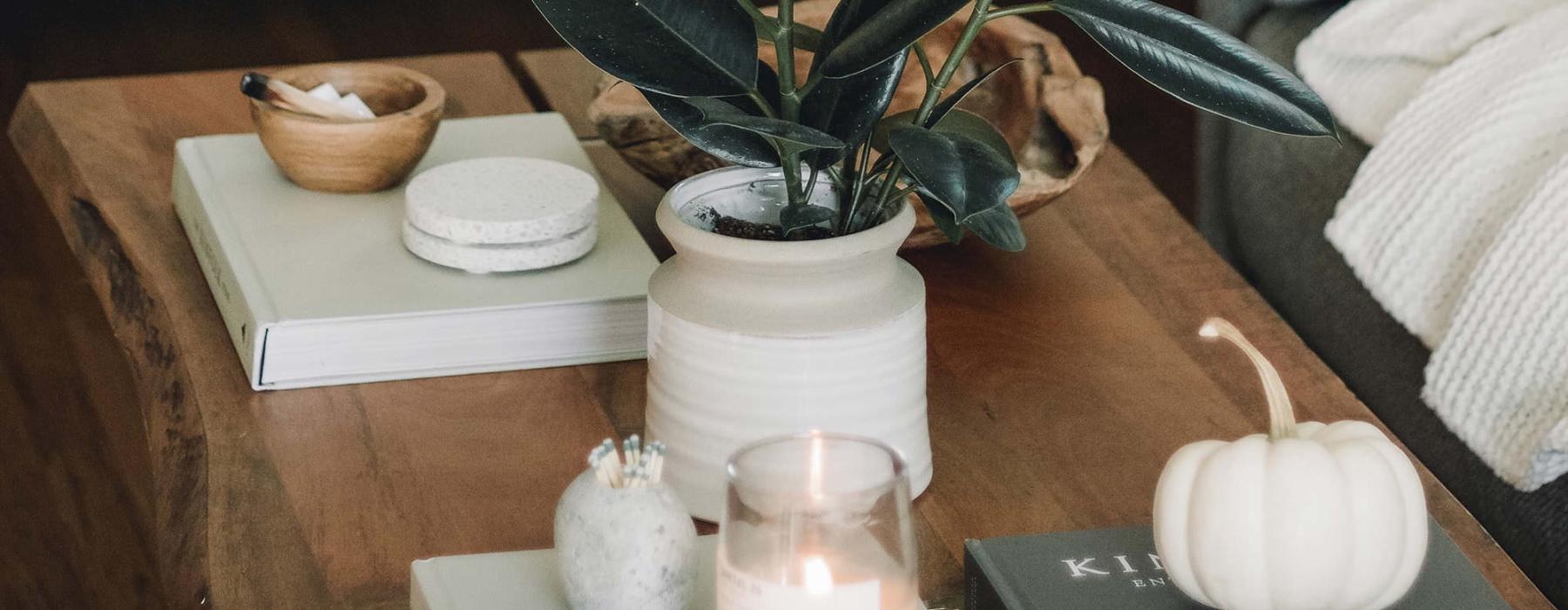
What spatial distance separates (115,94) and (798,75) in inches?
19.8

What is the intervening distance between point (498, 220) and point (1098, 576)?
0.39 metres

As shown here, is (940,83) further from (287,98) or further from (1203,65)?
(287,98)

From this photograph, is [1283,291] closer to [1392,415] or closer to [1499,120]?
[1392,415]

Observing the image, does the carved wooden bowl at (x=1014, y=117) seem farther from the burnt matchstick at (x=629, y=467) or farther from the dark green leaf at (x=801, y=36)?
the burnt matchstick at (x=629, y=467)

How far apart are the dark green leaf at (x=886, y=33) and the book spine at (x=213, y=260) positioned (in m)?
0.35

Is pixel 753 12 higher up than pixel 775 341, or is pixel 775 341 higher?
pixel 753 12

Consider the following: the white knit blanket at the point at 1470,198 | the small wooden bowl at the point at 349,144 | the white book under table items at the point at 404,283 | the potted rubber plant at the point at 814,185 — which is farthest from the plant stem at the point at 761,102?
the white knit blanket at the point at 1470,198

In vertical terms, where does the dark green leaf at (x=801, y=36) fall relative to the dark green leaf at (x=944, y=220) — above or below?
above

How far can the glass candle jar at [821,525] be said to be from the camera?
46 centimetres

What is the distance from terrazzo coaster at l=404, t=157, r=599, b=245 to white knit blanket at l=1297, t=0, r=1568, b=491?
1.84 ft

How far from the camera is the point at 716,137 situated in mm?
654

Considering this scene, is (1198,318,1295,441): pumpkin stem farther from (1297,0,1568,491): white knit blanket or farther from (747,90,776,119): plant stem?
(1297,0,1568,491): white knit blanket

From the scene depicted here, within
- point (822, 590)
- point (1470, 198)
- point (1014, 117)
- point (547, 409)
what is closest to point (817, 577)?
point (822, 590)

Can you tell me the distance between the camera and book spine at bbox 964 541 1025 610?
23.9 inches
